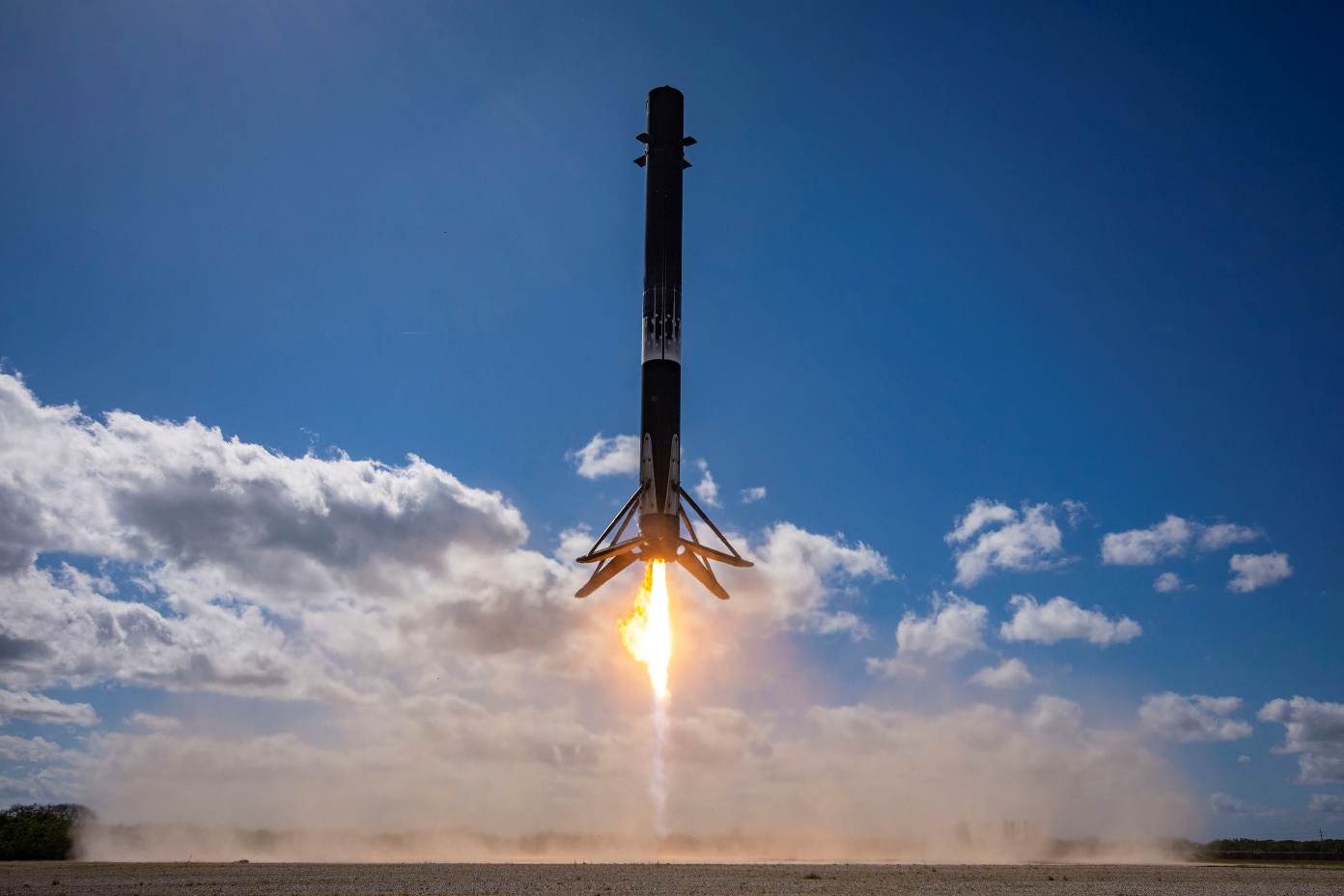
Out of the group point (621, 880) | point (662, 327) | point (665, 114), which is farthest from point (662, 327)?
point (621, 880)

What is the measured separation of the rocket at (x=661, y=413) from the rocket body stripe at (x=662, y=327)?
0.14 ft

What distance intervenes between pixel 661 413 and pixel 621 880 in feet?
81.2

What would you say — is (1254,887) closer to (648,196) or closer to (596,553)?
(596,553)

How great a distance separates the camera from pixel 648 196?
168 feet

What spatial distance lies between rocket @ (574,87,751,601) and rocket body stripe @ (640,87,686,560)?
0.04 meters

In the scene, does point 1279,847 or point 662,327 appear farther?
point 1279,847

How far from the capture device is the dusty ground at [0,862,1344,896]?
155 ft

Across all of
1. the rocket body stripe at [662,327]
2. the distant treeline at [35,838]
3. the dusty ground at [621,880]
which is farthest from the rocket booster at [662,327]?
the distant treeline at [35,838]

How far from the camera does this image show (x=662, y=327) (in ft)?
159

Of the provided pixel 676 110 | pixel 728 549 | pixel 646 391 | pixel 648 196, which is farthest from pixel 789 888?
pixel 676 110

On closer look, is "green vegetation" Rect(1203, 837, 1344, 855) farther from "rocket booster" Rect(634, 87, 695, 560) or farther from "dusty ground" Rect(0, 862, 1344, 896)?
"rocket booster" Rect(634, 87, 695, 560)

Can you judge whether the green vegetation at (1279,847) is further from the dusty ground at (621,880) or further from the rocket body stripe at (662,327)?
the rocket body stripe at (662,327)

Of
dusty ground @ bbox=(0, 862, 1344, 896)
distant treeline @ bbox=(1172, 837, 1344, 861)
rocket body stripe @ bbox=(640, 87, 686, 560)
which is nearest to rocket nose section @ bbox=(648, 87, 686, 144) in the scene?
rocket body stripe @ bbox=(640, 87, 686, 560)

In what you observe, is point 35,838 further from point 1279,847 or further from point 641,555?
point 1279,847
